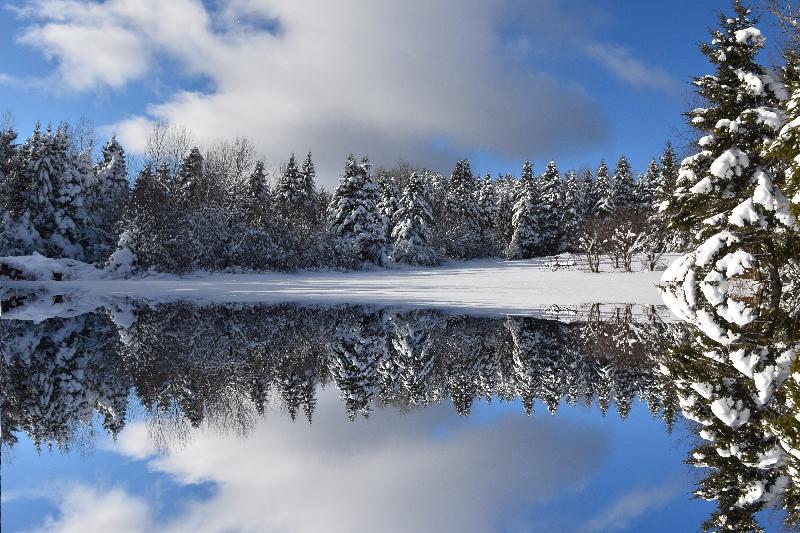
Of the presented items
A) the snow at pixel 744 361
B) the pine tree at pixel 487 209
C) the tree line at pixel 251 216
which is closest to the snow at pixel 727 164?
the snow at pixel 744 361

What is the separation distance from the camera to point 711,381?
789 cm

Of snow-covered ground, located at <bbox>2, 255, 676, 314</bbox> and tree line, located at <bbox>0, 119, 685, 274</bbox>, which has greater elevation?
tree line, located at <bbox>0, 119, 685, 274</bbox>

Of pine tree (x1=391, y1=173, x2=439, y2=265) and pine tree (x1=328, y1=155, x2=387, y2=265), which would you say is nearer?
pine tree (x1=328, y1=155, x2=387, y2=265)

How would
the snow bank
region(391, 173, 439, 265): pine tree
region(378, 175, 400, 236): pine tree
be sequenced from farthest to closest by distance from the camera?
region(378, 175, 400, 236): pine tree → region(391, 173, 439, 265): pine tree → the snow bank

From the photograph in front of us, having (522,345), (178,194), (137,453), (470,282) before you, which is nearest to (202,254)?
(178,194)

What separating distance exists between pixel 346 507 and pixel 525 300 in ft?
62.2

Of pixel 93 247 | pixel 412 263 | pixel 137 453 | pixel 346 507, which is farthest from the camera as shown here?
pixel 412 263

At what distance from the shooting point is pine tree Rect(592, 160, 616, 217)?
209ft

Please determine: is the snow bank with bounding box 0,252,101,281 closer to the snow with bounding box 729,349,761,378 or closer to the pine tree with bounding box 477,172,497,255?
the snow with bounding box 729,349,761,378

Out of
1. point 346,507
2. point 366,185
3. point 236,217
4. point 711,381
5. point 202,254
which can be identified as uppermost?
point 366,185

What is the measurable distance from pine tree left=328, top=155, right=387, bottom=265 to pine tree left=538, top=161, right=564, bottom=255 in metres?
23.9

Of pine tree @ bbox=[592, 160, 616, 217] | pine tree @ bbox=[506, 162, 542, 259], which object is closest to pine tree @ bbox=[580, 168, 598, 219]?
pine tree @ bbox=[592, 160, 616, 217]

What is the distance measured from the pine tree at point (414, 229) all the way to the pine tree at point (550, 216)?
625 inches

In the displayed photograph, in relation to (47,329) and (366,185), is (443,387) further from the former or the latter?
(366,185)
